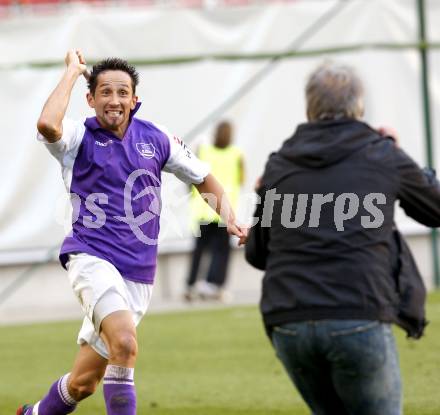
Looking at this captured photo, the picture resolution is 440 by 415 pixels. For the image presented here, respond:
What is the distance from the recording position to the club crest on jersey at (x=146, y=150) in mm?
6602

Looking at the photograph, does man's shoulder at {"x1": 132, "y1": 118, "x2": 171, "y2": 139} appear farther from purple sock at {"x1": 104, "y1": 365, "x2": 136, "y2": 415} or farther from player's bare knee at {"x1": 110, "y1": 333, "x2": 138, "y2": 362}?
purple sock at {"x1": 104, "y1": 365, "x2": 136, "y2": 415}

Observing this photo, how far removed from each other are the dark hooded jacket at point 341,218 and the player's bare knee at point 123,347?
1462 millimetres

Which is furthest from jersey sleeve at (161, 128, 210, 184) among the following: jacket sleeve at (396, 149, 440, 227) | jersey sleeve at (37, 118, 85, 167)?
jacket sleeve at (396, 149, 440, 227)

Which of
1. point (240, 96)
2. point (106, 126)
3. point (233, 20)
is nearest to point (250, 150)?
point (240, 96)

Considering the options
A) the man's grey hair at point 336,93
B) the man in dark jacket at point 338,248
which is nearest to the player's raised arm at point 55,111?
the man in dark jacket at point 338,248

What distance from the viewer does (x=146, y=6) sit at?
1722 cm

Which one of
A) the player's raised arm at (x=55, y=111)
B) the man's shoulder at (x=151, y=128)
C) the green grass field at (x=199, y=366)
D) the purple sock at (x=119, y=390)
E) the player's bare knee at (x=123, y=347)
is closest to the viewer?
the player's bare knee at (x=123, y=347)

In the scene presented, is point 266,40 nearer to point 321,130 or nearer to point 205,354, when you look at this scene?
point 205,354

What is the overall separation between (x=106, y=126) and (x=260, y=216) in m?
1.89

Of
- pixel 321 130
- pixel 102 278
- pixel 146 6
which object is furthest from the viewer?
pixel 146 6

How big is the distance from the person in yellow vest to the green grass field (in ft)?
3.87

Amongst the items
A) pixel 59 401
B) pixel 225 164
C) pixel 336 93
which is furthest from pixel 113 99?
pixel 225 164

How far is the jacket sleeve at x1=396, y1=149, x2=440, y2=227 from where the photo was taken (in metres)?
4.60

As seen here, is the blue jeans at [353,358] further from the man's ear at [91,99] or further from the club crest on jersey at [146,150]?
the man's ear at [91,99]
